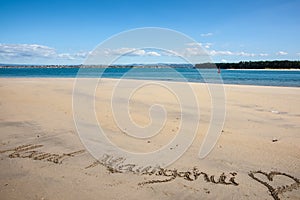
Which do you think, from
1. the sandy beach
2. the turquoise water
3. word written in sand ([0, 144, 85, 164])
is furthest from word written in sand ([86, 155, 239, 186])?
the turquoise water

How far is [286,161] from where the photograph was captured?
5008mm

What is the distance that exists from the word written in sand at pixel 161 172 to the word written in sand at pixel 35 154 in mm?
729

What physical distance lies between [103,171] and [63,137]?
7.81ft

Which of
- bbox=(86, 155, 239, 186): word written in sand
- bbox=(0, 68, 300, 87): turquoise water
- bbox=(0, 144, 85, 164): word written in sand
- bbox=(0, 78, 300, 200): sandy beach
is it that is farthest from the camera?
bbox=(0, 68, 300, 87): turquoise water

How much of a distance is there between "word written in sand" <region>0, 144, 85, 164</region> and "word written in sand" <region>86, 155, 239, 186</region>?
2.39ft

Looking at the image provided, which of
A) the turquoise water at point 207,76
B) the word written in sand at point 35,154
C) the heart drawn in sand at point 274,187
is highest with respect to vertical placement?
the turquoise water at point 207,76

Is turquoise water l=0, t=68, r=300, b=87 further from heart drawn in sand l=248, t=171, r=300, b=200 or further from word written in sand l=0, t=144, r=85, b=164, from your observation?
word written in sand l=0, t=144, r=85, b=164

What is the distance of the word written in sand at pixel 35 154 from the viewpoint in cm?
511

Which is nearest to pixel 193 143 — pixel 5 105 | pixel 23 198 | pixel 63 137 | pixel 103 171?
pixel 103 171

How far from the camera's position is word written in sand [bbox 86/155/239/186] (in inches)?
168

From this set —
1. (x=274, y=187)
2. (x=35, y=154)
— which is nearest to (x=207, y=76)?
(x=35, y=154)

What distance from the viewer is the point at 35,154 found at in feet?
17.4

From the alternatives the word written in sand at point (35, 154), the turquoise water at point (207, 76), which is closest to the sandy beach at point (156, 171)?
the word written in sand at point (35, 154)

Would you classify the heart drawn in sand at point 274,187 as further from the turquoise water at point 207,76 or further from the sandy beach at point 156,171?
the turquoise water at point 207,76
